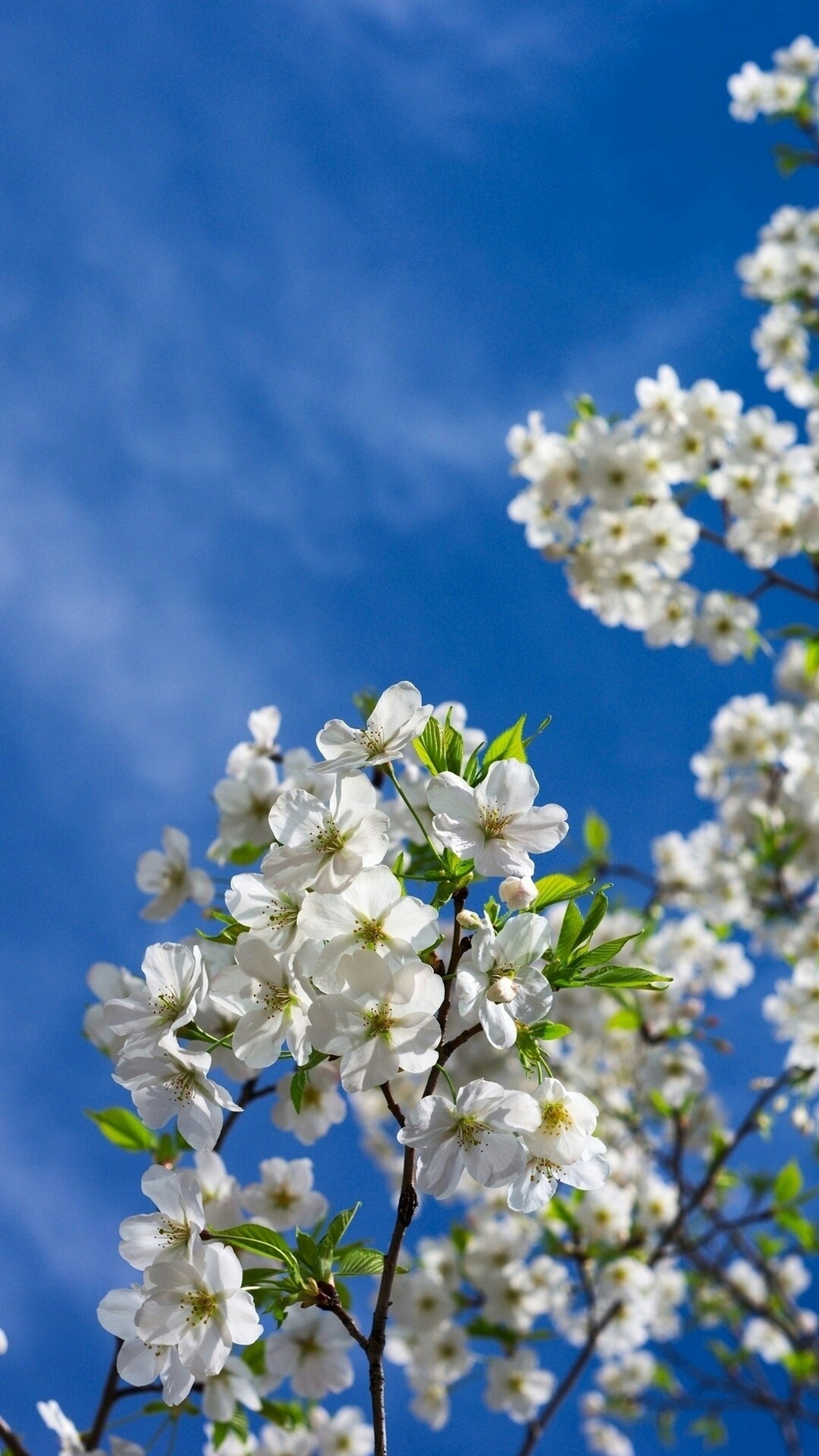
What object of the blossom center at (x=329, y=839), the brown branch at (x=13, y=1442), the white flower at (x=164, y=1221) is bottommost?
the brown branch at (x=13, y=1442)

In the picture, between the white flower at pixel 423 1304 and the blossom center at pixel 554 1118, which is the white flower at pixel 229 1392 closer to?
the blossom center at pixel 554 1118

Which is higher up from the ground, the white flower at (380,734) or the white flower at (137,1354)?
the white flower at (380,734)

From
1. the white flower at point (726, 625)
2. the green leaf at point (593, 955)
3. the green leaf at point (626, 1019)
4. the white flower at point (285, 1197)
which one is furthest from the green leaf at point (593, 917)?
the white flower at point (726, 625)

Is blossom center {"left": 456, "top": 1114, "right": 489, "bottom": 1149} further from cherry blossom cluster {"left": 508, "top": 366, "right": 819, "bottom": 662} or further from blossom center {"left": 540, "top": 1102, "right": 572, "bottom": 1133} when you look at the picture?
cherry blossom cluster {"left": 508, "top": 366, "right": 819, "bottom": 662}

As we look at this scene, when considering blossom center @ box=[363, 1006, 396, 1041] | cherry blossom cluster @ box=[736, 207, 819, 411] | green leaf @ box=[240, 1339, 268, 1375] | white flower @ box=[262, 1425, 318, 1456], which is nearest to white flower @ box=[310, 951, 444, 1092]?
blossom center @ box=[363, 1006, 396, 1041]

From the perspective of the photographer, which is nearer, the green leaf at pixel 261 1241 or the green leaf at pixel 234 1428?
the green leaf at pixel 261 1241

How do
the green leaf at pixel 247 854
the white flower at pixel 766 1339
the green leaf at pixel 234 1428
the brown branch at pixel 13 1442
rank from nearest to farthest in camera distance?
the brown branch at pixel 13 1442 < the green leaf at pixel 234 1428 < the green leaf at pixel 247 854 < the white flower at pixel 766 1339

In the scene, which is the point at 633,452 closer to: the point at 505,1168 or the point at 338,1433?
the point at 505,1168

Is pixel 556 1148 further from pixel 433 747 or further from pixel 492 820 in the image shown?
pixel 433 747

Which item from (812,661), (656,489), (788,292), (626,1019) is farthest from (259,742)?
(788,292)
